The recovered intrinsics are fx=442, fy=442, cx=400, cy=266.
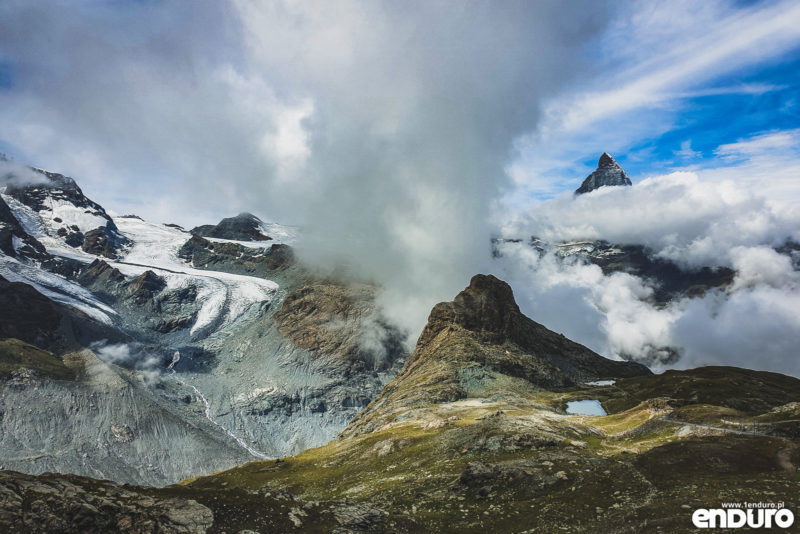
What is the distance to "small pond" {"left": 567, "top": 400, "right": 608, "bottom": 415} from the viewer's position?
164m

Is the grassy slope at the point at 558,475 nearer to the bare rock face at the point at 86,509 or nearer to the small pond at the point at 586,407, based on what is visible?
the bare rock face at the point at 86,509

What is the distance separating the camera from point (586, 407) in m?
170

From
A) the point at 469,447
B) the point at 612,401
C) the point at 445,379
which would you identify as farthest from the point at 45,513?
the point at 612,401

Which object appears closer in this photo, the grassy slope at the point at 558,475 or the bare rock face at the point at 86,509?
the bare rock face at the point at 86,509

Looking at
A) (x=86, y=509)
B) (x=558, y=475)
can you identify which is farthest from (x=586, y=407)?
(x=86, y=509)

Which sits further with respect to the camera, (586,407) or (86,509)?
(586,407)

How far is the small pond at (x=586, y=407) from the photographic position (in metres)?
164

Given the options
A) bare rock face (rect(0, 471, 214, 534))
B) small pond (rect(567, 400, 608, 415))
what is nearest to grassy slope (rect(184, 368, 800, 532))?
bare rock face (rect(0, 471, 214, 534))

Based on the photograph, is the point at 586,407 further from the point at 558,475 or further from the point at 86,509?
the point at 86,509

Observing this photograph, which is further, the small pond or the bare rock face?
the small pond

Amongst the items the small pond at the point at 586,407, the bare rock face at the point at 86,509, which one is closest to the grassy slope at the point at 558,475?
the bare rock face at the point at 86,509

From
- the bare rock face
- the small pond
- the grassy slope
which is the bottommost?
the bare rock face

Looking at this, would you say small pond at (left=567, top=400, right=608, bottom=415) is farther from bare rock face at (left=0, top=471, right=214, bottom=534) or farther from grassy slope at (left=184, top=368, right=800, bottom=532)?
bare rock face at (left=0, top=471, right=214, bottom=534)

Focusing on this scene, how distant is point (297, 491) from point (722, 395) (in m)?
161
